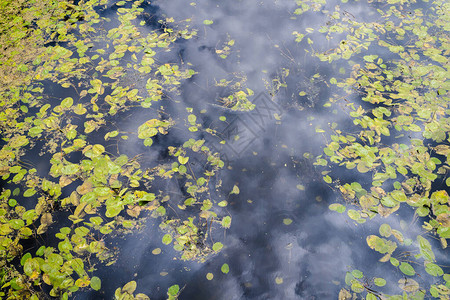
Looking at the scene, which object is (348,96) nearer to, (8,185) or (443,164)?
(443,164)

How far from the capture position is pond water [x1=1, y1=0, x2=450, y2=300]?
187cm

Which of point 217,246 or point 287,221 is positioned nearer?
point 217,246

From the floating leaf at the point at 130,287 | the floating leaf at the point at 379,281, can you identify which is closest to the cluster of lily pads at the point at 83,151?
the floating leaf at the point at 130,287

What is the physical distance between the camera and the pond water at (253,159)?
1.87 m

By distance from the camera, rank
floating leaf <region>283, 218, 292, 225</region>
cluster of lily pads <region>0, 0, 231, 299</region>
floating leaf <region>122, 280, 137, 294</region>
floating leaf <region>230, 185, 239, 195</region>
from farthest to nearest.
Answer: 1. floating leaf <region>230, 185, 239, 195</region>
2. floating leaf <region>283, 218, 292, 225</region>
3. cluster of lily pads <region>0, 0, 231, 299</region>
4. floating leaf <region>122, 280, 137, 294</region>

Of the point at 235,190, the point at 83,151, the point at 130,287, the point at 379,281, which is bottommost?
the point at 379,281

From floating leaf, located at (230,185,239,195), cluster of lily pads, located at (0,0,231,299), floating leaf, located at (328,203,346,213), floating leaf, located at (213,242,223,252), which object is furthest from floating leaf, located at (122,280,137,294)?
floating leaf, located at (328,203,346,213)

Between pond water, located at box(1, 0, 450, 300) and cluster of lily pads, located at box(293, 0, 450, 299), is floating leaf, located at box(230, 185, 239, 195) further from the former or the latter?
cluster of lily pads, located at box(293, 0, 450, 299)

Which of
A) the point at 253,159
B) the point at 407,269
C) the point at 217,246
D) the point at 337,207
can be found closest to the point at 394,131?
the point at 337,207

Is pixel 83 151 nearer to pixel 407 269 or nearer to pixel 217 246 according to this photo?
pixel 217 246

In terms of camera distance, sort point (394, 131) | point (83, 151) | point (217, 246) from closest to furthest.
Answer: point (217, 246)
point (83, 151)
point (394, 131)

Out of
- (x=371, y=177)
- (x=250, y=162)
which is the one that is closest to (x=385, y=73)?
(x=371, y=177)

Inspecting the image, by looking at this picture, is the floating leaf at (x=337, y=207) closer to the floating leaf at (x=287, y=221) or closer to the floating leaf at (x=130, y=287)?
the floating leaf at (x=287, y=221)

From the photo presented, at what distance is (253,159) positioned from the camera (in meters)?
2.44
